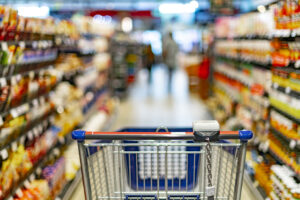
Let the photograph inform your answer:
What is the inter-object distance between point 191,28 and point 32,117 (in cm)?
2320

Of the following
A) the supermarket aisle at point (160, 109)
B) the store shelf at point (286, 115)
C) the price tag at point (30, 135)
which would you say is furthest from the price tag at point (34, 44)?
the supermarket aisle at point (160, 109)

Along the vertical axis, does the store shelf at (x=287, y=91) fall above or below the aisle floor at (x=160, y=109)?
above

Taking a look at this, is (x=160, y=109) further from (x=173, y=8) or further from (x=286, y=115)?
(x=173, y=8)

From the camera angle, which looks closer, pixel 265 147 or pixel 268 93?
pixel 265 147

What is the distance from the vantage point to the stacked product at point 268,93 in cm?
321

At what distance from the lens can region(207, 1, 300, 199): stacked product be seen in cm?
321

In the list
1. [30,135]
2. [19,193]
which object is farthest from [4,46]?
[19,193]

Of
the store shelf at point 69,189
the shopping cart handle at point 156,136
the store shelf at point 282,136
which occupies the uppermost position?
the shopping cart handle at point 156,136

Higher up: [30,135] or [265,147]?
[30,135]

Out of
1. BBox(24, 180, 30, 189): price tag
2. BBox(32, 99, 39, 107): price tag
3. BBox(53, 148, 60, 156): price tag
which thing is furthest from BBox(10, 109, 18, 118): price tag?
BBox(53, 148, 60, 156): price tag

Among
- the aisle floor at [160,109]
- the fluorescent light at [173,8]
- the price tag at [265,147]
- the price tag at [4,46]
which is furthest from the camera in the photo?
the fluorescent light at [173,8]

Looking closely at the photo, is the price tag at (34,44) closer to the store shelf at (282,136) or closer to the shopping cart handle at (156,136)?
the shopping cart handle at (156,136)

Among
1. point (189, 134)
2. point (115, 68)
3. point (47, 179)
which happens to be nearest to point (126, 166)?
point (189, 134)

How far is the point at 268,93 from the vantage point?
418cm
